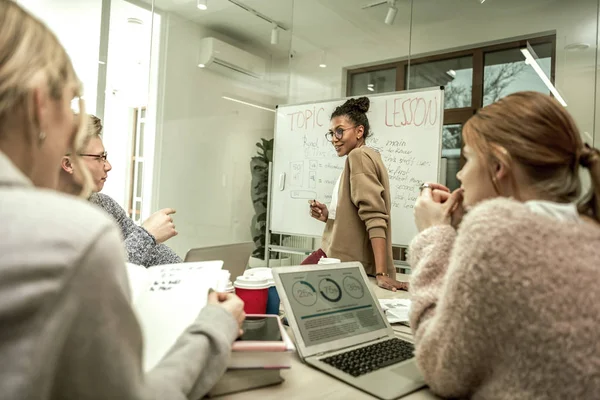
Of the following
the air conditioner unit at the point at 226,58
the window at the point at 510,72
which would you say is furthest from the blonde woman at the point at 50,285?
the air conditioner unit at the point at 226,58

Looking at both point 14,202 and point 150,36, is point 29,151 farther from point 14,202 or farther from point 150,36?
point 150,36

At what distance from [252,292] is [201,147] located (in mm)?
3305

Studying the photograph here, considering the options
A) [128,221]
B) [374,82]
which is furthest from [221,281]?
[374,82]

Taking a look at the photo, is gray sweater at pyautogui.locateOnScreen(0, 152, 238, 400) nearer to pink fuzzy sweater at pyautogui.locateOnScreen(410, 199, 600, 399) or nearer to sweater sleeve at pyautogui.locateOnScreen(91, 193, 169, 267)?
pink fuzzy sweater at pyautogui.locateOnScreen(410, 199, 600, 399)

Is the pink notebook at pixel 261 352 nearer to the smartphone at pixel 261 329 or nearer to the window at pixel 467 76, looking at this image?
the smartphone at pixel 261 329

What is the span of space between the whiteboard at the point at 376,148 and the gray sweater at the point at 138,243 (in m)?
1.69


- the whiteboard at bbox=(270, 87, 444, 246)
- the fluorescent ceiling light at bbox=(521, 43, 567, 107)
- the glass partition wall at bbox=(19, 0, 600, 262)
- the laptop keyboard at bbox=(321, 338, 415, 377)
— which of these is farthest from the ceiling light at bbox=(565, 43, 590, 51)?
the laptop keyboard at bbox=(321, 338, 415, 377)

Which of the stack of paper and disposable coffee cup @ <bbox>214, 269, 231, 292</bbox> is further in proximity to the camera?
the stack of paper

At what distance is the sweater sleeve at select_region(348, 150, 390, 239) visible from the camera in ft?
6.21

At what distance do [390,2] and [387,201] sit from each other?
8.28ft

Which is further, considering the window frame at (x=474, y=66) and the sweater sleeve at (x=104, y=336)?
the window frame at (x=474, y=66)

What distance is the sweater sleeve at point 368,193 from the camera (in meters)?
1.89

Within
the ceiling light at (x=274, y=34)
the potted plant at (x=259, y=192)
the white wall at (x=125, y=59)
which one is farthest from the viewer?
the potted plant at (x=259, y=192)

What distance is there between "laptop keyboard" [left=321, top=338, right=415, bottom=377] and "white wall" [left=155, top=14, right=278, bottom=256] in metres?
3.23
